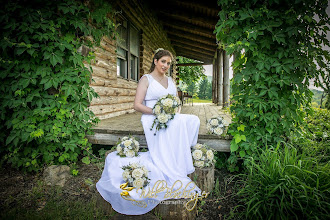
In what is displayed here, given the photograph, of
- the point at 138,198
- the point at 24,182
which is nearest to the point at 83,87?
the point at 24,182

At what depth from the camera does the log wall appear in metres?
3.87

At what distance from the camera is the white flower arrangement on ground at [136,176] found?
199 cm

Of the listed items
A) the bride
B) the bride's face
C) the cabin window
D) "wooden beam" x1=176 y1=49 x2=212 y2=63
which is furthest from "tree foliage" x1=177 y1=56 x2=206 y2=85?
the bride

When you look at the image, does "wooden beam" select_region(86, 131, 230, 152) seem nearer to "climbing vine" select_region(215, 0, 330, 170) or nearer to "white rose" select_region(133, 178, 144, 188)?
"climbing vine" select_region(215, 0, 330, 170)

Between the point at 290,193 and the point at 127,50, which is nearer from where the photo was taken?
the point at 290,193

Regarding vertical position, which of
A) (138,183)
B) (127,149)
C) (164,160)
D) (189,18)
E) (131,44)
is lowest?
(138,183)

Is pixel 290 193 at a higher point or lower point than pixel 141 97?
lower

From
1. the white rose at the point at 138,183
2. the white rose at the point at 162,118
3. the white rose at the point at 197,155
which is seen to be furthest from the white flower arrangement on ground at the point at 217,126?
the white rose at the point at 138,183

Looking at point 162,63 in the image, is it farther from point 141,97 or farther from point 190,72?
point 190,72

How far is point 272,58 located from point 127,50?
4.10m

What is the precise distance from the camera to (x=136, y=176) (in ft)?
6.59

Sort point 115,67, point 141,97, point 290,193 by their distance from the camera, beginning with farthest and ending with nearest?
point 115,67, point 141,97, point 290,193

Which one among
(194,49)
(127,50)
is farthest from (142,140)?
(194,49)

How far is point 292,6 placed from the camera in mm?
2133
